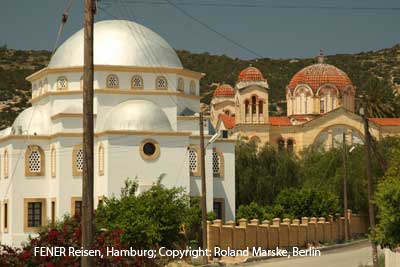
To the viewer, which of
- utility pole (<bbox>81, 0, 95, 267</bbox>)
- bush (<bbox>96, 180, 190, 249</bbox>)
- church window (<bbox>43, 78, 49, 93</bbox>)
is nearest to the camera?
utility pole (<bbox>81, 0, 95, 267</bbox>)

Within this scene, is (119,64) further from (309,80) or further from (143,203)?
(309,80)

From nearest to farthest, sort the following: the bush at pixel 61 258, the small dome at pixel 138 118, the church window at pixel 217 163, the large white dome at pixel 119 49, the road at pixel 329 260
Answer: the bush at pixel 61 258
the road at pixel 329 260
the small dome at pixel 138 118
the large white dome at pixel 119 49
the church window at pixel 217 163

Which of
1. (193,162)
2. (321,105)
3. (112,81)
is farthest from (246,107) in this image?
(193,162)

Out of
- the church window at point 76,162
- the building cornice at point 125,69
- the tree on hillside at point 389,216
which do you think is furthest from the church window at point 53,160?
the tree on hillside at point 389,216

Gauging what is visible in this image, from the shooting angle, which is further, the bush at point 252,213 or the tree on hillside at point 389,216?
the bush at point 252,213

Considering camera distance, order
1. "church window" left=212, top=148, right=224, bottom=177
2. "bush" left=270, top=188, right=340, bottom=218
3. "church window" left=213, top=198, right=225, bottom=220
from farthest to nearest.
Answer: "church window" left=212, top=148, right=224, bottom=177, "church window" left=213, top=198, right=225, bottom=220, "bush" left=270, top=188, right=340, bottom=218

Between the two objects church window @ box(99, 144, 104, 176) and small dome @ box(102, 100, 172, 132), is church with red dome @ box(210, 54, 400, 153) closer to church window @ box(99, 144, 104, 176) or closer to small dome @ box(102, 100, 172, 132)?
small dome @ box(102, 100, 172, 132)

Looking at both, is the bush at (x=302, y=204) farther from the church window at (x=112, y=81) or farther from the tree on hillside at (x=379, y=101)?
the tree on hillside at (x=379, y=101)

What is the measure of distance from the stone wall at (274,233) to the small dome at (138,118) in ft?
23.5

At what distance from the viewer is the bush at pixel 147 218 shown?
40.7 meters

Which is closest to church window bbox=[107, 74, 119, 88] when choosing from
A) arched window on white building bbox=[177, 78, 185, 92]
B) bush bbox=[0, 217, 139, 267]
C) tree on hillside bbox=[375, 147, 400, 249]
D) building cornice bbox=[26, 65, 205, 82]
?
building cornice bbox=[26, 65, 205, 82]

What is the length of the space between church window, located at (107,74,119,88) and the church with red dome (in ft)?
82.8

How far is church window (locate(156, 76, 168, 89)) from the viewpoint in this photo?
5538 centimetres

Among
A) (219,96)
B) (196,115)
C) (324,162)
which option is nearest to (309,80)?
(219,96)
